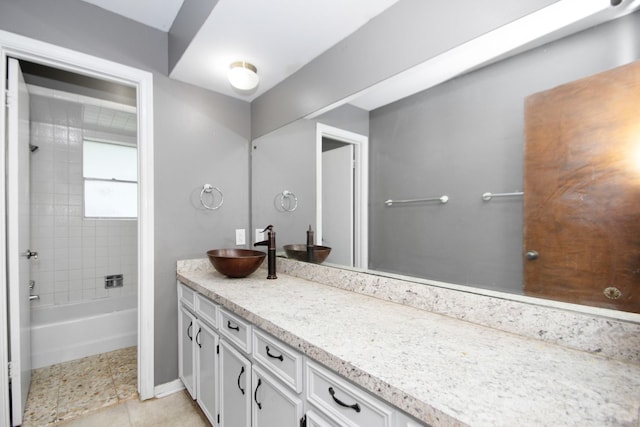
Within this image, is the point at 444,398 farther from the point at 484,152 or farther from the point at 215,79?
the point at 215,79

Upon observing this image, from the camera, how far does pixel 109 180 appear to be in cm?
308

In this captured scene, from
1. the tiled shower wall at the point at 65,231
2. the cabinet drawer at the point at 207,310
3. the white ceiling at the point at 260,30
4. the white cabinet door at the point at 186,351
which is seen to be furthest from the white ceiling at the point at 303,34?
the tiled shower wall at the point at 65,231

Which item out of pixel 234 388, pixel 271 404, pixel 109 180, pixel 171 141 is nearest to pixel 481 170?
pixel 271 404

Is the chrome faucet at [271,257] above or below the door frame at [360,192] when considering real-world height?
below

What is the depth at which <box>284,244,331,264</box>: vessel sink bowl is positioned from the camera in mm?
1791

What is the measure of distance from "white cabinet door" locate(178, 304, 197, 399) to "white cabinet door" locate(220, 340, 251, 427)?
0.42 metres

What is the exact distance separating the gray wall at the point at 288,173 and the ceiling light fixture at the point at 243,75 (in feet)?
1.20

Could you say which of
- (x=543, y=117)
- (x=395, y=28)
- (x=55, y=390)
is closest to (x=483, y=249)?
(x=543, y=117)

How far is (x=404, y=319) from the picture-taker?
41.3 inches

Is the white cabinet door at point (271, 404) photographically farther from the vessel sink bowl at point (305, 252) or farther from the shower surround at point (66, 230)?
the shower surround at point (66, 230)

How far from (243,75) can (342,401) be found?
5.85 feet

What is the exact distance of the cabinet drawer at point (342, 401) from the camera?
686mm

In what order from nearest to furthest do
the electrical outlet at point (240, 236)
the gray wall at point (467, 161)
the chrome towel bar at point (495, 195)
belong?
the gray wall at point (467, 161), the chrome towel bar at point (495, 195), the electrical outlet at point (240, 236)

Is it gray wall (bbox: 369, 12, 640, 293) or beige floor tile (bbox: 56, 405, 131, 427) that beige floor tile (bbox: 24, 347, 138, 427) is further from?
gray wall (bbox: 369, 12, 640, 293)
